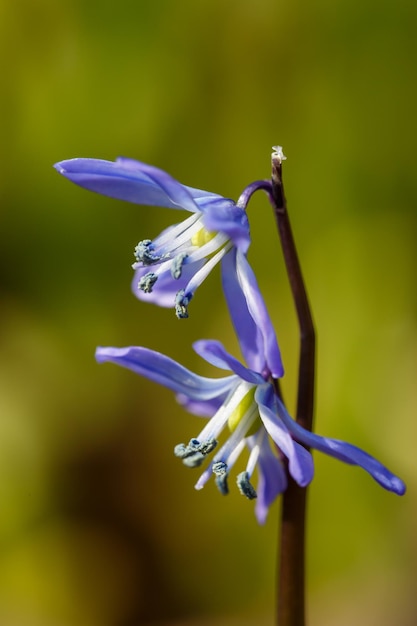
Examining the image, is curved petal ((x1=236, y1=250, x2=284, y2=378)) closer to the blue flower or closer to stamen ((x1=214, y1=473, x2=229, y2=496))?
the blue flower

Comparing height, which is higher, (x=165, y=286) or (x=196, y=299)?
(x=196, y=299)

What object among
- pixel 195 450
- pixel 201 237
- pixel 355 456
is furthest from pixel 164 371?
pixel 355 456

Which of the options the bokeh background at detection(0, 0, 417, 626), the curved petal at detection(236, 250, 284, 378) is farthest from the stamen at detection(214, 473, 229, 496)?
the bokeh background at detection(0, 0, 417, 626)

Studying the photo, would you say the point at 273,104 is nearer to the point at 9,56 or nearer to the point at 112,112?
the point at 112,112

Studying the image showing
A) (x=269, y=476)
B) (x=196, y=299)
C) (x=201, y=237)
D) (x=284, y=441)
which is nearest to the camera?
(x=284, y=441)

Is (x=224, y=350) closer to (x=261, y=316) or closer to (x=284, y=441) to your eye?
(x=261, y=316)

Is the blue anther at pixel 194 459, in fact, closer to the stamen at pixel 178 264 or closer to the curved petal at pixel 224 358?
the curved petal at pixel 224 358

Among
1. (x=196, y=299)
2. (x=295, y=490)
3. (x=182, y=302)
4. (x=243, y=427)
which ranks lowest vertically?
(x=295, y=490)
